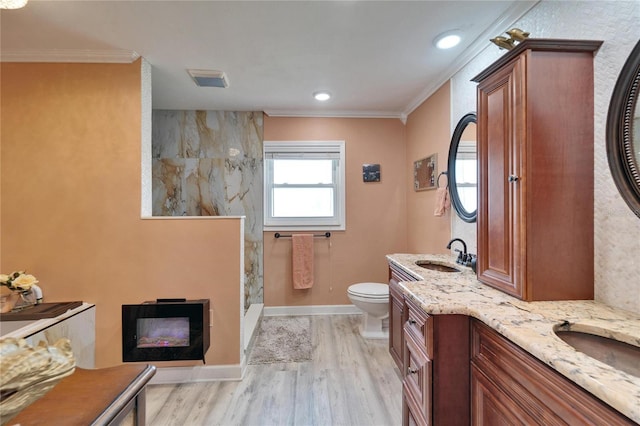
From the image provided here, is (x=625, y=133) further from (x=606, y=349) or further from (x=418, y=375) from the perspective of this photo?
(x=418, y=375)

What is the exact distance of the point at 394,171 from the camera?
3279 mm

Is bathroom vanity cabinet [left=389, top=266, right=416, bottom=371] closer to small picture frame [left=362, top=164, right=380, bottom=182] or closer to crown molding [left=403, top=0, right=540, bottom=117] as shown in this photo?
small picture frame [left=362, top=164, right=380, bottom=182]

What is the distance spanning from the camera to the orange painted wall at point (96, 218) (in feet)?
6.42

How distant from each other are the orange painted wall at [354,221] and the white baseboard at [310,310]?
0.05 metres

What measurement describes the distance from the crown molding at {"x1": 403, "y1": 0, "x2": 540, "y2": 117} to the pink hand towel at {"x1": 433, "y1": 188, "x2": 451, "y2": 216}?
0.96 metres

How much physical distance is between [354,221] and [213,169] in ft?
6.02

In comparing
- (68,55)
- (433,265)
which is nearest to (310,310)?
(433,265)

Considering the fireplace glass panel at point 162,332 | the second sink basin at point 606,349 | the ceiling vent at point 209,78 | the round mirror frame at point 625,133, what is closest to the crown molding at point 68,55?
the ceiling vent at point 209,78

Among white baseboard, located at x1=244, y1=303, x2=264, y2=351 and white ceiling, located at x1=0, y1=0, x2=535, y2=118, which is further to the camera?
white baseboard, located at x1=244, y1=303, x2=264, y2=351

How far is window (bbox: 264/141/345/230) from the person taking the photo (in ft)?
10.6

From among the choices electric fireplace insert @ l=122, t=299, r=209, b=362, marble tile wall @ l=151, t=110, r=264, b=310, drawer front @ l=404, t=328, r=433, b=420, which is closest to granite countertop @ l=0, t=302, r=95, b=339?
electric fireplace insert @ l=122, t=299, r=209, b=362

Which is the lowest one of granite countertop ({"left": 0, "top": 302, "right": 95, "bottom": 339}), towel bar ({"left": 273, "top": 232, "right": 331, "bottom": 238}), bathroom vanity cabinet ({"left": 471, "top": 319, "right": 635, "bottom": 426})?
granite countertop ({"left": 0, "top": 302, "right": 95, "bottom": 339})

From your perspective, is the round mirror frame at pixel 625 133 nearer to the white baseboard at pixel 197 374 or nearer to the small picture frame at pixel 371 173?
the small picture frame at pixel 371 173

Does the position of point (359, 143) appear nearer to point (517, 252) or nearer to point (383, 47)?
point (383, 47)
